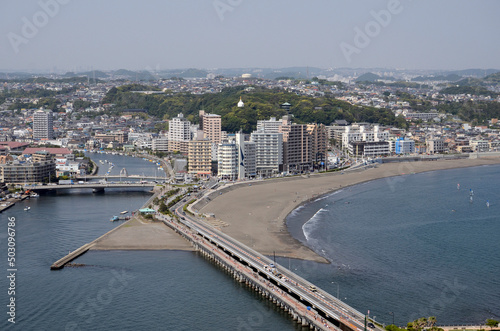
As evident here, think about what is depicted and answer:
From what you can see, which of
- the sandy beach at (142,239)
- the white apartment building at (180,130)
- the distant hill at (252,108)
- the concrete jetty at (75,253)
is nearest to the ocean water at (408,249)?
the sandy beach at (142,239)

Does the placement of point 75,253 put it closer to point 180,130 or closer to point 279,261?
point 279,261

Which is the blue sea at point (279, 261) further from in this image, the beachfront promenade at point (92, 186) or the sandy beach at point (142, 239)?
the beachfront promenade at point (92, 186)

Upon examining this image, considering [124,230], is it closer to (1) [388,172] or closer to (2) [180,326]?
(2) [180,326]

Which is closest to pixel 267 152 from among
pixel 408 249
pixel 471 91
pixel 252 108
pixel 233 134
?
pixel 233 134

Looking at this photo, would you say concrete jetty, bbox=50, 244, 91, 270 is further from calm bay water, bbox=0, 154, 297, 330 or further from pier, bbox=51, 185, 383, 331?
calm bay water, bbox=0, 154, 297, 330

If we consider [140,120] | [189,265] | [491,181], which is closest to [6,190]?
[189,265]

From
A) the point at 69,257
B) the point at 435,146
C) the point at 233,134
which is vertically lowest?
the point at 69,257

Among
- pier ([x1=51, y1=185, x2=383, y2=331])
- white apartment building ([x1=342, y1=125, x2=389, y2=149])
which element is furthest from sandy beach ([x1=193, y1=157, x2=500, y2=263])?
white apartment building ([x1=342, y1=125, x2=389, y2=149])
